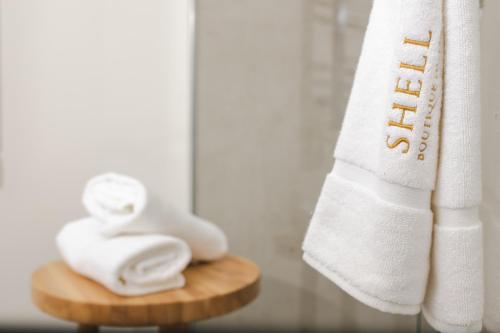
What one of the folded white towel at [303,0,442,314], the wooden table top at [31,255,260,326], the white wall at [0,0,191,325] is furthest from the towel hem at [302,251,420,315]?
the white wall at [0,0,191,325]

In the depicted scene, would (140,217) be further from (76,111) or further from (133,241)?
(76,111)

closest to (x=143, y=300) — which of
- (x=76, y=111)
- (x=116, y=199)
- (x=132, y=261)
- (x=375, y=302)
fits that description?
(x=132, y=261)

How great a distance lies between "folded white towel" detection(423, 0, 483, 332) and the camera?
49 centimetres

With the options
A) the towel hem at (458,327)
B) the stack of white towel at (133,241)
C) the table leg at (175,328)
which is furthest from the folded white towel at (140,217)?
the towel hem at (458,327)

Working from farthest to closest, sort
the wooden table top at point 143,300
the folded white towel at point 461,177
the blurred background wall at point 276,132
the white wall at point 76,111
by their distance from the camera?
the white wall at point 76,111 < the blurred background wall at point 276,132 < the wooden table top at point 143,300 < the folded white towel at point 461,177

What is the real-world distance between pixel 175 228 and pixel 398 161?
0.53 meters

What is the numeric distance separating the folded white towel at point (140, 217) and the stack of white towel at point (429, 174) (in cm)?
46

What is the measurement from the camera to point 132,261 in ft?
2.78

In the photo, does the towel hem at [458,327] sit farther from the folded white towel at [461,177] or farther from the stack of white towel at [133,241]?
the stack of white towel at [133,241]

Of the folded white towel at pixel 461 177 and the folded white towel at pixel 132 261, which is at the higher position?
the folded white towel at pixel 461 177

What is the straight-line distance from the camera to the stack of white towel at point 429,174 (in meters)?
0.49

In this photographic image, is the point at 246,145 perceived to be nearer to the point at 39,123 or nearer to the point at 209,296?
the point at 209,296

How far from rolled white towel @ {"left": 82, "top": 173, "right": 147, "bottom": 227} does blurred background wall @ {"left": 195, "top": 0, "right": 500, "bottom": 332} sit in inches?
13.6

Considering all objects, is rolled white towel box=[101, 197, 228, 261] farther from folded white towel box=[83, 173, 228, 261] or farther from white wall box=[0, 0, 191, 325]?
white wall box=[0, 0, 191, 325]
